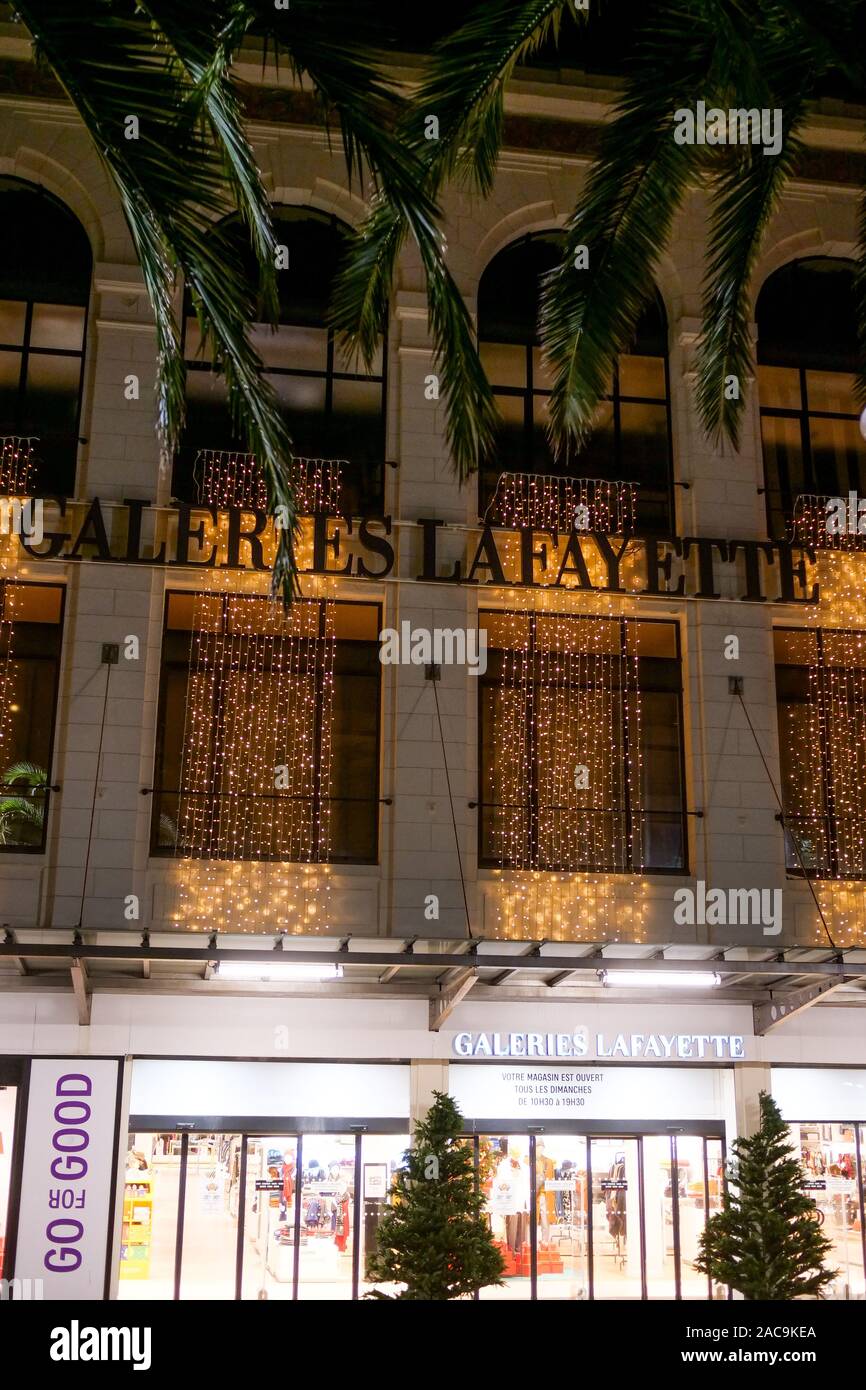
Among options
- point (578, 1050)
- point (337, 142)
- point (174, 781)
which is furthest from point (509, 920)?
point (337, 142)

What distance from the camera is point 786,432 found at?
22750mm

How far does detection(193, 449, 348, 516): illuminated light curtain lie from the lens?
20.4 meters

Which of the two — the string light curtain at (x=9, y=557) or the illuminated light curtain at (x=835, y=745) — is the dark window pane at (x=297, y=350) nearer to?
the string light curtain at (x=9, y=557)

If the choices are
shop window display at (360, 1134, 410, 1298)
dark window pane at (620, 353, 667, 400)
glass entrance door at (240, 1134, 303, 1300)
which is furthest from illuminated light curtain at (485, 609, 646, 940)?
glass entrance door at (240, 1134, 303, 1300)

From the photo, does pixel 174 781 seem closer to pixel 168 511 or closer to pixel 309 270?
pixel 168 511

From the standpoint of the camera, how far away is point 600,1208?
1958cm

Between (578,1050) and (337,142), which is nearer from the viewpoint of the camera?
(578,1050)

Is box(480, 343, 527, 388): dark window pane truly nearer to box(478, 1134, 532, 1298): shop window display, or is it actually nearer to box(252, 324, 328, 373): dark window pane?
box(252, 324, 328, 373): dark window pane

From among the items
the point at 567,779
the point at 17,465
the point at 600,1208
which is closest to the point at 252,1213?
the point at 600,1208

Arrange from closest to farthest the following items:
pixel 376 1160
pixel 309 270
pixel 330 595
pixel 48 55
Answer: pixel 48 55 → pixel 376 1160 → pixel 330 595 → pixel 309 270

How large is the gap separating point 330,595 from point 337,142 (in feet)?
24.2

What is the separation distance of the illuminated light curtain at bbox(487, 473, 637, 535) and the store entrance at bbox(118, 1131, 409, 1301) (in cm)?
953

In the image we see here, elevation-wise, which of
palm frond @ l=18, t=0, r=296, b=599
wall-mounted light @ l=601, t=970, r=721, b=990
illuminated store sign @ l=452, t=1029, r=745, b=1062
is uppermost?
palm frond @ l=18, t=0, r=296, b=599

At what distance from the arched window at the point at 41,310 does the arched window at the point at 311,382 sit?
1794 mm
